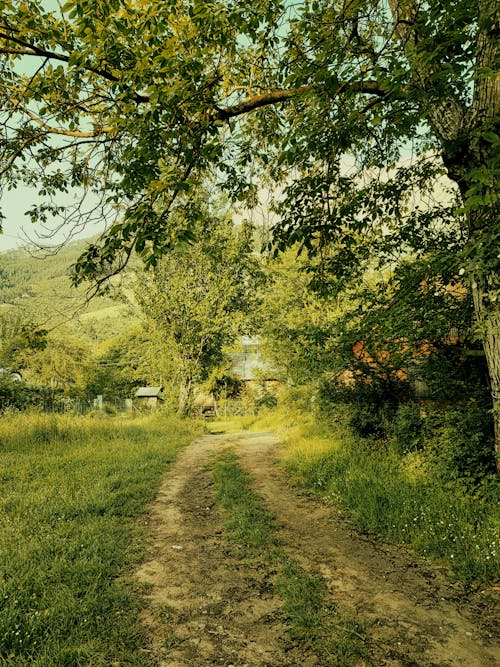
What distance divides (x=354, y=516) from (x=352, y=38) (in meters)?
7.03

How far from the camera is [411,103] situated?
16.1 feet

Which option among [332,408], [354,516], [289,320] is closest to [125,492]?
[354,516]

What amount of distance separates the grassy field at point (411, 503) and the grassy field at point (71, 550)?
3376 mm

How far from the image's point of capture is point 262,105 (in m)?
5.36

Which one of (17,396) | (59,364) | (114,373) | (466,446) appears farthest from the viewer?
(114,373)

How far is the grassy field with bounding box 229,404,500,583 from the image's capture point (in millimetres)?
4652

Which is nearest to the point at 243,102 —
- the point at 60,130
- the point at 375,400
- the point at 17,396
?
the point at 60,130

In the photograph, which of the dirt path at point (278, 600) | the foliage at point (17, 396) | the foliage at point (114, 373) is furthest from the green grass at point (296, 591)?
the foliage at point (114, 373)

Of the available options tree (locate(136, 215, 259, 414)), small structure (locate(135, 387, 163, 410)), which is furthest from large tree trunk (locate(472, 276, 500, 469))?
small structure (locate(135, 387, 163, 410))

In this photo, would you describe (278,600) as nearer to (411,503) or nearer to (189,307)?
(411,503)

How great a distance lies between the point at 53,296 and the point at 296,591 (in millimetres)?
4038

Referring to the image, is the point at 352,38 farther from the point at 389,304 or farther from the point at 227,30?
the point at 389,304

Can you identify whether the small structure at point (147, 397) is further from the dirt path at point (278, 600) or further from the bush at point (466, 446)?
Answer: the bush at point (466, 446)

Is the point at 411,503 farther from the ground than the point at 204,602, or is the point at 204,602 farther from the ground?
the point at 411,503
